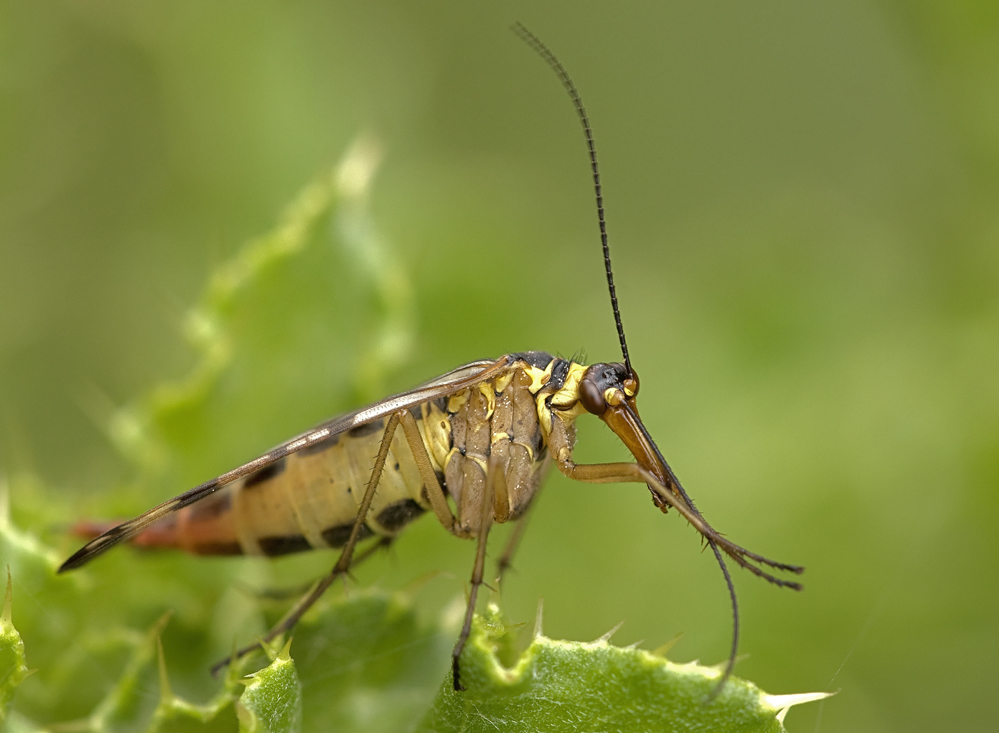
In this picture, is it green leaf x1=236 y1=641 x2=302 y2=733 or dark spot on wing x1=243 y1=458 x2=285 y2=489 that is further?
dark spot on wing x1=243 y1=458 x2=285 y2=489

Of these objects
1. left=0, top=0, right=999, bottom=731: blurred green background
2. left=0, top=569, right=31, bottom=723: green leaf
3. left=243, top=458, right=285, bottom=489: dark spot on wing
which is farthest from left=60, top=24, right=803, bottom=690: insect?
left=0, top=569, right=31, bottom=723: green leaf

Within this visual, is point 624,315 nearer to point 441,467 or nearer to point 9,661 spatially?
point 441,467

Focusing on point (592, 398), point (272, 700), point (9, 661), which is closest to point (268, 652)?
point (272, 700)

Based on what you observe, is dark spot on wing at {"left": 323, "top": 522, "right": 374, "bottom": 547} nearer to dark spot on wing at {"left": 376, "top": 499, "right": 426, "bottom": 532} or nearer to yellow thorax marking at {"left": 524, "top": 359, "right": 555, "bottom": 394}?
dark spot on wing at {"left": 376, "top": 499, "right": 426, "bottom": 532}


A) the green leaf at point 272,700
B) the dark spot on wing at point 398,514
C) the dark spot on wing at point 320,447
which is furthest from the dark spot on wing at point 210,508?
the green leaf at point 272,700

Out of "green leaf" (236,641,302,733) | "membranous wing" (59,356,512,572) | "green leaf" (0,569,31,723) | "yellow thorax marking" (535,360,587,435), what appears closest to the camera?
"green leaf" (236,641,302,733)

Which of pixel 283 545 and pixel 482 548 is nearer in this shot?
pixel 482 548
